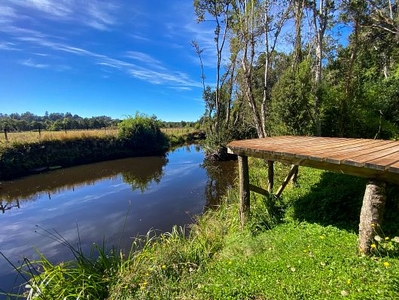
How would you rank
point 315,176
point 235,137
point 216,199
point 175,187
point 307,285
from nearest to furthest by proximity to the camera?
point 307,285
point 315,176
point 216,199
point 175,187
point 235,137

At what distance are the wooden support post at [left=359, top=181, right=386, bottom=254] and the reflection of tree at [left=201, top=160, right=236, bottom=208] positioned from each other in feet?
18.8

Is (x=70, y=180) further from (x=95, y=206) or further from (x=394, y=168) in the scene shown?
(x=394, y=168)

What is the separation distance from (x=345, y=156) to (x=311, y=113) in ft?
27.0

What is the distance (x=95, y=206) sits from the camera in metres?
9.90

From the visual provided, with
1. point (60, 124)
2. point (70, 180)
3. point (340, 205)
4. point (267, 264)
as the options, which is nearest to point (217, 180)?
point (340, 205)

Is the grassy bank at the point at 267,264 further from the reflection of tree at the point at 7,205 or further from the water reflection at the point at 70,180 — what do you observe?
the reflection of tree at the point at 7,205

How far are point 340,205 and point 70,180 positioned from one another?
14.7 m

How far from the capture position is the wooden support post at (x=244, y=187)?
5184 millimetres

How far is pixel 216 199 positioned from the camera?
9.95 m

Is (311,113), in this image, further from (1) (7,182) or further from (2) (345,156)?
(1) (7,182)

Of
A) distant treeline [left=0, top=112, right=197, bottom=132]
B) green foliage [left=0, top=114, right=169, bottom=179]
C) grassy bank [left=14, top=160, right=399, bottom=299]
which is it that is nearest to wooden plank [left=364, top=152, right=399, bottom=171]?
grassy bank [left=14, top=160, right=399, bottom=299]

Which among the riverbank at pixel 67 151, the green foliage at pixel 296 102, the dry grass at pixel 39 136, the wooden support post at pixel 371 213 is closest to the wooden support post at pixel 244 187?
the wooden support post at pixel 371 213

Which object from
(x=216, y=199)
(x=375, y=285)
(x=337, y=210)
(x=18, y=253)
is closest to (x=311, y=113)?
(x=216, y=199)

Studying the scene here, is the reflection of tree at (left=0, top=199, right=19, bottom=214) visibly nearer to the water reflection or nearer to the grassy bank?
the water reflection
